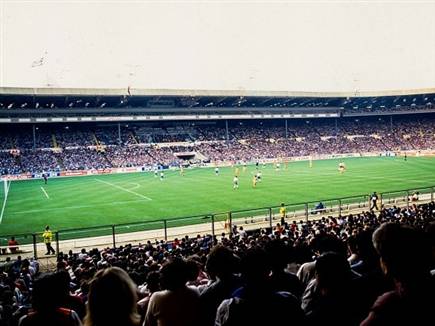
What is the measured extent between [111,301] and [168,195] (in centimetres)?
3273

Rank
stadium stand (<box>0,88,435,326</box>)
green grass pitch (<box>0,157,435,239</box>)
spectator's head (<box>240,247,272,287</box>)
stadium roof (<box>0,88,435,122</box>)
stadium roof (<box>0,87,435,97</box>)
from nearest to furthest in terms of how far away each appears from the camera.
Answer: stadium stand (<box>0,88,435,326</box>), spectator's head (<box>240,247,272,287</box>), green grass pitch (<box>0,157,435,239</box>), stadium roof (<box>0,87,435,97</box>), stadium roof (<box>0,88,435,122</box>)

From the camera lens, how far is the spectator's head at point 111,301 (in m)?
2.86

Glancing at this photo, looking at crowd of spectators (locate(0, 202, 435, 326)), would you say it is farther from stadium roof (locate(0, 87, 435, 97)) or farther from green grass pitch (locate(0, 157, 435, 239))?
stadium roof (locate(0, 87, 435, 97))

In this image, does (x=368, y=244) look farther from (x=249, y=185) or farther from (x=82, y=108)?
(x=82, y=108)

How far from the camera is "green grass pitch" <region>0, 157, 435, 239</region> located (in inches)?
1083

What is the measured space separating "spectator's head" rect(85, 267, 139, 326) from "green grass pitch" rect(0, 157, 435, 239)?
71.7 feet

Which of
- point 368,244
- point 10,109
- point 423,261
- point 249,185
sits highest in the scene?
point 10,109

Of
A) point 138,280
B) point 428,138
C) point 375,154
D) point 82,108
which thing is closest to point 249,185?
point 138,280

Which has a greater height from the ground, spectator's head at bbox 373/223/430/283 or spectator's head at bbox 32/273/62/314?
spectator's head at bbox 373/223/430/283

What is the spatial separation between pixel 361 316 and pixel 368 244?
2.22 metres

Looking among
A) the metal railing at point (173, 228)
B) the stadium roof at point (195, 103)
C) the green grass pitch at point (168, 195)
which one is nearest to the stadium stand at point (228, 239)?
the stadium roof at point (195, 103)

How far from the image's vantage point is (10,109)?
6606 cm

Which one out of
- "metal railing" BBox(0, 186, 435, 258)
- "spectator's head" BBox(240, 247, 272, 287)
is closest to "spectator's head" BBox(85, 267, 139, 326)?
"spectator's head" BBox(240, 247, 272, 287)

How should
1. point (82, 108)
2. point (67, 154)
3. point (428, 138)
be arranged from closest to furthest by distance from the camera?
point (67, 154) → point (82, 108) → point (428, 138)
